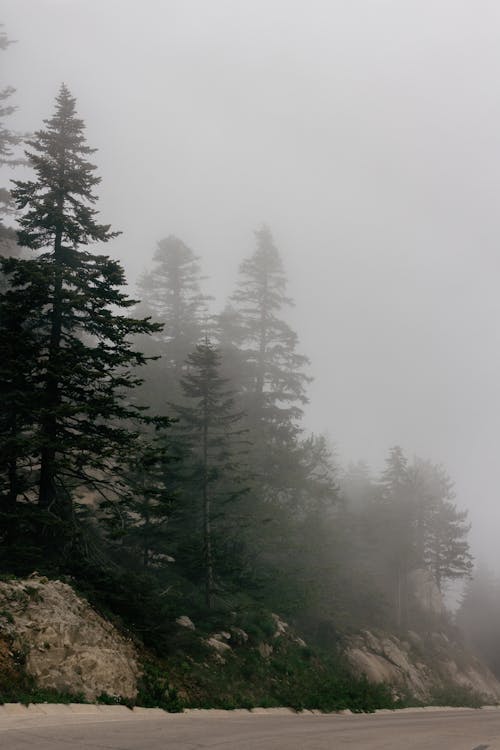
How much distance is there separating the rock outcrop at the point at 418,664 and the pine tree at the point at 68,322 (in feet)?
56.4

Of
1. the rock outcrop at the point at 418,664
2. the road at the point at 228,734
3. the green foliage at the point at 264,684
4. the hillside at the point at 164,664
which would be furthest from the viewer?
the rock outcrop at the point at 418,664

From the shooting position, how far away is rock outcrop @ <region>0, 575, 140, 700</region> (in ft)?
37.3

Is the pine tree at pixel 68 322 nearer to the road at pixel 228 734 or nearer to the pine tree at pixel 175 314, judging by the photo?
the road at pixel 228 734

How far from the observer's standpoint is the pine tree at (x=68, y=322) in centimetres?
1488

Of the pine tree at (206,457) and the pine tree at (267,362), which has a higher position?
the pine tree at (267,362)

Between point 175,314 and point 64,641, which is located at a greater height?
point 175,314

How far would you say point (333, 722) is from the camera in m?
14.8

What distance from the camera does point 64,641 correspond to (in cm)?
1207

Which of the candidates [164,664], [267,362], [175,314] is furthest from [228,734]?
[175,314]

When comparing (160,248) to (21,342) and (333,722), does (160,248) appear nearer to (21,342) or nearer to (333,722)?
(21,342)

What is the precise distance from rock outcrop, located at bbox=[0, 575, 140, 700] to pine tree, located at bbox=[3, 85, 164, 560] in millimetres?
2237

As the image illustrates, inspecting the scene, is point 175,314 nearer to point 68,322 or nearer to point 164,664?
point 68,322

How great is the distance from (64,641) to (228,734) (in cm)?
429

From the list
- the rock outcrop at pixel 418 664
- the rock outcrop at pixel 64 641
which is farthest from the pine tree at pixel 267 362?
the rock outcrop at pixel 64 641
